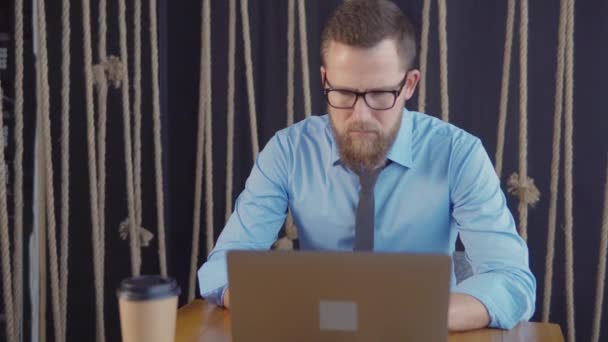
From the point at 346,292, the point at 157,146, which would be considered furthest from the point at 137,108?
the point at 346,292

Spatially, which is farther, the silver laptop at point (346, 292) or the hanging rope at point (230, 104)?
the hanging rope at point (230, 104)

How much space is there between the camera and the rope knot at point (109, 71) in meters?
2.11

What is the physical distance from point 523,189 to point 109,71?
1250 millimetres

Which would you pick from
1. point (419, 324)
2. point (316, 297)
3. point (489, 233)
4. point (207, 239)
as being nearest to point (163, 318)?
point (316, 297)

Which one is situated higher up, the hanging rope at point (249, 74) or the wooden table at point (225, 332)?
the hanging rope at point (249, 74)

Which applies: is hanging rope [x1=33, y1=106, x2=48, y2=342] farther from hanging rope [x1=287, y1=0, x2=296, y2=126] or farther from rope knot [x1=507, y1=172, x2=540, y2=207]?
rope knot [x1=507, y1=172, x2=540, y2=207]

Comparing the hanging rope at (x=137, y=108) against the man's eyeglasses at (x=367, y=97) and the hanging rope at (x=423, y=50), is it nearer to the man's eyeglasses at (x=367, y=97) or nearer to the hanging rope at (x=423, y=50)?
the man's eyeglasses at (x=367, y=97)

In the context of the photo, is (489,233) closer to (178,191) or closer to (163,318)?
(163,318)

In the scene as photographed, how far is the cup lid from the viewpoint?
1.01 metres

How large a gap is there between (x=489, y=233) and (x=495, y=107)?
54 cm

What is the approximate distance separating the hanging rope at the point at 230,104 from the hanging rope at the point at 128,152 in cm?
29

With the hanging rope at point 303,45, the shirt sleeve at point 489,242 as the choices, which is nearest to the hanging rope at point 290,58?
the hanging rope at point 303,45

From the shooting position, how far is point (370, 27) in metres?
1.61

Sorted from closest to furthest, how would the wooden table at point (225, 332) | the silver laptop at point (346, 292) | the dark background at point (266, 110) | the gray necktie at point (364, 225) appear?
the silver laptop at point (346, 292)
the wooden table at point (225, 332)
the gray necktie at point (364, 225)
the dark background at point (266, 110)
